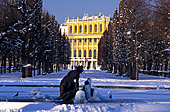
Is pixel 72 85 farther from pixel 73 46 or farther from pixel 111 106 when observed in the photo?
pixel 73 46

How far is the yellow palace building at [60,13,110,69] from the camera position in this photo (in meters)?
136

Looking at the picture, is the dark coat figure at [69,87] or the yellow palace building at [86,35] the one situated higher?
the yellow palace building at [86,35]

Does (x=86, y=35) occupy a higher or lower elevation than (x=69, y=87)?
higher

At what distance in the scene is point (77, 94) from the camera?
331 inches

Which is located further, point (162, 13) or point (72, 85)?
point (162, 13)

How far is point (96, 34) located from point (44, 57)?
96315 millimetres

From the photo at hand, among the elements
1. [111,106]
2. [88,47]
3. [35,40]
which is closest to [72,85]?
[111,106]

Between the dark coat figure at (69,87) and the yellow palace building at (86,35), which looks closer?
the dark coat figure at (69,87)

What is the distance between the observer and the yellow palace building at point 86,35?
13600 centimetres

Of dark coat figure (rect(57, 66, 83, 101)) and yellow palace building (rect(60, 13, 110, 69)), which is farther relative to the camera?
yellow palace building (rect(60, 13, 110, 69))

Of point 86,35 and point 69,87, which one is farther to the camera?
point 86,35

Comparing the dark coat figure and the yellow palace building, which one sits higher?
the yellow palace building

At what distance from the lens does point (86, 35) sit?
5497 inches

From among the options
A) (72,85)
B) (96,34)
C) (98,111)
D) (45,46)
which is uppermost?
(96,34)
